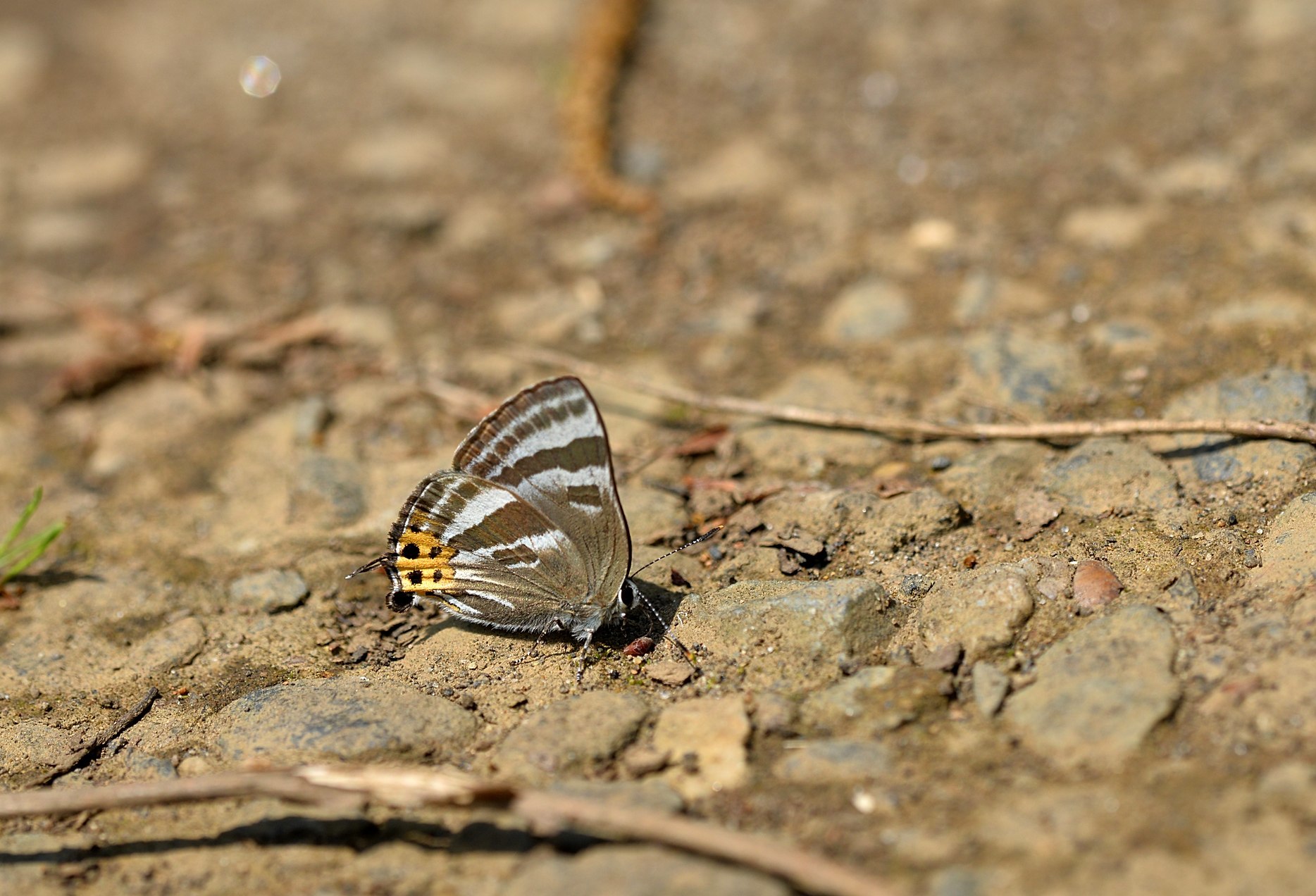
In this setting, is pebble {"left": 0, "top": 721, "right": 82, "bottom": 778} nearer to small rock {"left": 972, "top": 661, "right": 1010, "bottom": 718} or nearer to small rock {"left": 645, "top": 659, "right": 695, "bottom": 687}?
small rock {"left": 645, "top": 659, "right": 695, "bottom": 687}

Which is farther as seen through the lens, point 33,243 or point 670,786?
point 33,243

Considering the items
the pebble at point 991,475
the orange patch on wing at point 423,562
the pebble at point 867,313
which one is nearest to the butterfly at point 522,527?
the orange patch on wing at point 423,562

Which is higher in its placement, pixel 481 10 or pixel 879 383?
pixel 481 10

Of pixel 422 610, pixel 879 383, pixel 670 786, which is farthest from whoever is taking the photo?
pixel 879 383

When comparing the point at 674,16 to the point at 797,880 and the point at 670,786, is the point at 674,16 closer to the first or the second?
the point at 670,786

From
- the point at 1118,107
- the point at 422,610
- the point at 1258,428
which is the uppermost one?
the point at 1118,107

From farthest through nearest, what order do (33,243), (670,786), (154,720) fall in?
(33,243) < (154,720) < (670,786)

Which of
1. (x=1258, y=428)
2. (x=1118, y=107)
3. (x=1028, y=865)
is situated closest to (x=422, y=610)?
(x=1028, y=865)

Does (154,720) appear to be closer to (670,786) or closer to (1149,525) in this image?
(670,786)
